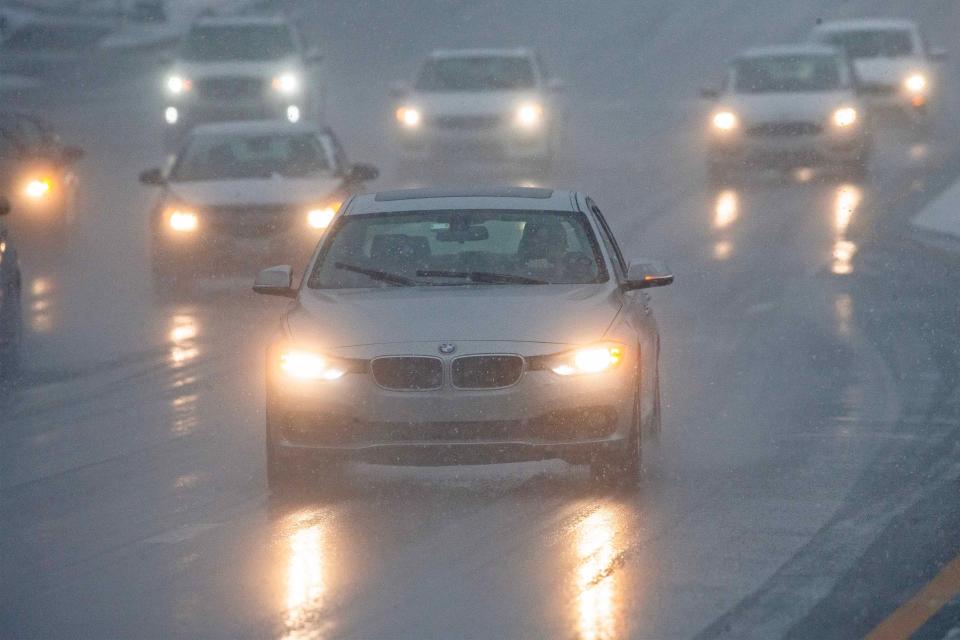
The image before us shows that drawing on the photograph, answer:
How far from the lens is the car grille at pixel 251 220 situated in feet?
64.0

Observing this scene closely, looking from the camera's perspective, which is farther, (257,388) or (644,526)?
(257,388)

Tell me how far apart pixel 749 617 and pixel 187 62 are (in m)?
27.5

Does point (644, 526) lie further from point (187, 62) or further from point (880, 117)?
point (880, 117)

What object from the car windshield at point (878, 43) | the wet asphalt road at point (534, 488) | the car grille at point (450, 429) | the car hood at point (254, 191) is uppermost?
the car windshield at point (878, 43)

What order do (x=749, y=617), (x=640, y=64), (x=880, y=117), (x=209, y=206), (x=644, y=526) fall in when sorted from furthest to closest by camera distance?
(x=640, y=64), (x=880, y=117), (x=209, y=206), (x=644, y=526), (x=749, y=617)

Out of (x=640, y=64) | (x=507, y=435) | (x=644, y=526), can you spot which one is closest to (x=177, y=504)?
(x=507, y=435)

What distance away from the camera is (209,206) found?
19766 mm

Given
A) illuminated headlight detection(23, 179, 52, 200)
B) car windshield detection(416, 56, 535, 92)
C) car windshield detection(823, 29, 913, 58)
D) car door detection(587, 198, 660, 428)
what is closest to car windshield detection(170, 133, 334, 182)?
illuminated headlight detection(23, 179, 52, 200)

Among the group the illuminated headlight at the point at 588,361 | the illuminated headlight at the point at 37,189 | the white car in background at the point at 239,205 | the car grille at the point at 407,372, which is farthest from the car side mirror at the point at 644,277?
the illuminated headlight at the point at 37,189

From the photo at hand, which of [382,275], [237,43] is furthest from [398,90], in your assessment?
[382,275]

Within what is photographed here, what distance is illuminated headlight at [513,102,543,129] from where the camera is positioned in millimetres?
31172

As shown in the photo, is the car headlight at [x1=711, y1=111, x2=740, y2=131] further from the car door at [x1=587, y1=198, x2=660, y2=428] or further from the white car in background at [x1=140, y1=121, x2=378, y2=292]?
the car door at [x1=587, y1=198, x2=660, y2=428]

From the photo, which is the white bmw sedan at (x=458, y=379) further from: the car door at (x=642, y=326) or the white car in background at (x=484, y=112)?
the white car in background at (x=484, y=112)

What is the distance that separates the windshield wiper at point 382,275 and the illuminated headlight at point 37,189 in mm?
13194
